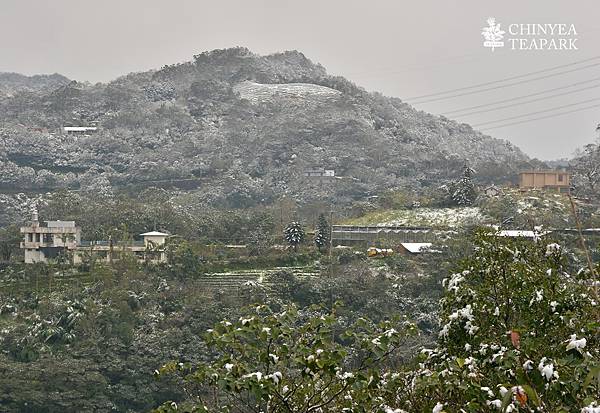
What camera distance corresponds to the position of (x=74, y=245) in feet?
88.3

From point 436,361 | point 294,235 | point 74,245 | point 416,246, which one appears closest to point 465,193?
point 416,246

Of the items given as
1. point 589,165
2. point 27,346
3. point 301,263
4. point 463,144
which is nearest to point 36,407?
point 27,346

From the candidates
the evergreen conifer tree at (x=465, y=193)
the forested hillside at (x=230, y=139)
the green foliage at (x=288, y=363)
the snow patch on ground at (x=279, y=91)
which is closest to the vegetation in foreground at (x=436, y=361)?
the green foliage at (x=288, y=363)

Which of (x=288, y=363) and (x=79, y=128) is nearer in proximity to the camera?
(x=288, y=363)

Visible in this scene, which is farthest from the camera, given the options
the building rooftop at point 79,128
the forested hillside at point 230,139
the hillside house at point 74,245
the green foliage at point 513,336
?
the building rooftop at point 79,128

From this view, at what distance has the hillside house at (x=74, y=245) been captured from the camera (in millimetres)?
26109

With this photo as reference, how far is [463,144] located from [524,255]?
65.2m

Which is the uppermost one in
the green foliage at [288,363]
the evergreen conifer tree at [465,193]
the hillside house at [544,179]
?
the hillside house at [544,179]

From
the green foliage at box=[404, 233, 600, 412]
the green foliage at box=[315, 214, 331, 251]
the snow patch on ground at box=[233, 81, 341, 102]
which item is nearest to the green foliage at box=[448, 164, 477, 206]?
the green foliage at box=[315, 214, 331, 251]

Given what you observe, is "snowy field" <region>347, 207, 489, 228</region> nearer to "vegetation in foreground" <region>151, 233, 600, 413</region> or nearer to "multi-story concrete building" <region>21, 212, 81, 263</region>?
"multi-story concrete building" <region>21, 212, 81, 263</region>

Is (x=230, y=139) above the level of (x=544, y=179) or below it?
above

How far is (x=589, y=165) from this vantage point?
40812 millimetres

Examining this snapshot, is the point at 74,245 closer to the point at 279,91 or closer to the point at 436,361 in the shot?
the point at 436,361

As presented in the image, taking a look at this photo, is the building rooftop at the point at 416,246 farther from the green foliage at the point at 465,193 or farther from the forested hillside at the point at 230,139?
the forested hillside at the point at 230,139
